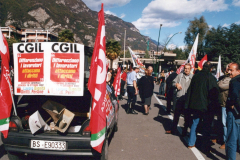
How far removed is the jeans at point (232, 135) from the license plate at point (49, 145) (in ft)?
9.16

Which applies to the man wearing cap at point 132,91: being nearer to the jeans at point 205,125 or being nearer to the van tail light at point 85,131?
the jeans at point 205,125

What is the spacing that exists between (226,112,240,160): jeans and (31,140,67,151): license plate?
2.79 metres

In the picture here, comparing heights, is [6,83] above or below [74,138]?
above

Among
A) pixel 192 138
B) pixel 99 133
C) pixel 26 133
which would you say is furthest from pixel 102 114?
pixel 192 138

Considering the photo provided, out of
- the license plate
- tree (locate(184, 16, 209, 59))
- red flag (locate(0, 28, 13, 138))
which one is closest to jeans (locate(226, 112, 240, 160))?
the license plate

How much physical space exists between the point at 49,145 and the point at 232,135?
10.1ft

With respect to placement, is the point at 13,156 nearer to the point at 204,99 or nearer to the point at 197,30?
A: the point at 204,99

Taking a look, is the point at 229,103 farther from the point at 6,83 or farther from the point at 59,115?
the point at 6,83

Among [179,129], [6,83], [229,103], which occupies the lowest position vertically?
[179,129]

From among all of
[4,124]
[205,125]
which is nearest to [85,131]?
[4,124]

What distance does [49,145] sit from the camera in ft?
11.2

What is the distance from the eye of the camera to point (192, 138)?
4.77 meters

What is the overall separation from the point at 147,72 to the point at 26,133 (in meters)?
5.50

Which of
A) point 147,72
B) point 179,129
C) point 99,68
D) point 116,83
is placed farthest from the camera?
point 116,83
